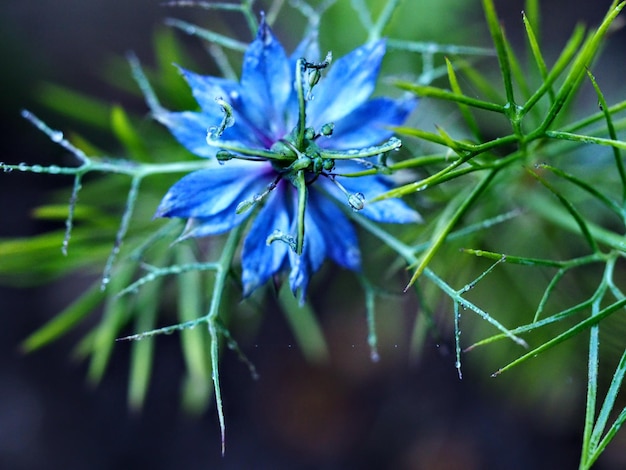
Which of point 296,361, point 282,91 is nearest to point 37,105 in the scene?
point 296,361

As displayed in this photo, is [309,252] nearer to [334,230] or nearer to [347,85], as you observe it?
[334,230]

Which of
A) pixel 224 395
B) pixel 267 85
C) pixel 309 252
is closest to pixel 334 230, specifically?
pixel 309 252

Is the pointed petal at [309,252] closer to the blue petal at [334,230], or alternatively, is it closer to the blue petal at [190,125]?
the blue petal at [334,230]

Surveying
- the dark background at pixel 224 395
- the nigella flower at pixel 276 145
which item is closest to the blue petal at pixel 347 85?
the nigella flower at pixel 276 145

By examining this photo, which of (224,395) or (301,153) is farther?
(224,395)

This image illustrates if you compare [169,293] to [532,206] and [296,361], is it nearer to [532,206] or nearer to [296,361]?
[296,361]

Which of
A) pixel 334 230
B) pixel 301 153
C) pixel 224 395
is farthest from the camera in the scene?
pixel 224 395
